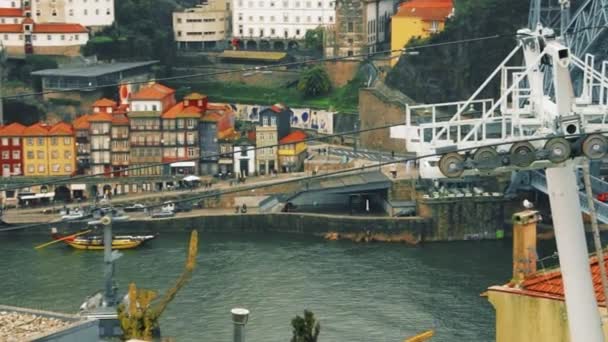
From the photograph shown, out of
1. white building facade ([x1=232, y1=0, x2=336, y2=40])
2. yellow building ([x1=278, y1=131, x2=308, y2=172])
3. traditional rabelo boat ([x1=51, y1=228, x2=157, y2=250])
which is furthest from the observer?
white building facade ([x1=232, y1=0, x2=336, y2=40])

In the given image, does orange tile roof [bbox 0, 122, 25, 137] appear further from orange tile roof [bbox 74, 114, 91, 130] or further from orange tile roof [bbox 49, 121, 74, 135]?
orange tile roof [bbox 74, 114, 91, 130]

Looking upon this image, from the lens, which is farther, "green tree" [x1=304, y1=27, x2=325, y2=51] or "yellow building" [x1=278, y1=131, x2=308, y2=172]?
"green tree" [x1=304, y1=27, x2=325, y2=51]

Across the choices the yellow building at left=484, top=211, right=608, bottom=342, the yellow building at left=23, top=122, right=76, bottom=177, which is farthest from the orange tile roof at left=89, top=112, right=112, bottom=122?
the yellow building at left=484, top=211, right=608, bottom=342

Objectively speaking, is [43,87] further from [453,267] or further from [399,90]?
[453,267]

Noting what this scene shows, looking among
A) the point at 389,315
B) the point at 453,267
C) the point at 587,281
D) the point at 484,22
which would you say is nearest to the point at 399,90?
the point at 484,22

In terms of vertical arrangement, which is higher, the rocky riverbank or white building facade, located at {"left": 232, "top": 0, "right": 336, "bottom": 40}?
white building facade, located at {"left": 232, "top": 0, "right": 336, "bottom": 40}

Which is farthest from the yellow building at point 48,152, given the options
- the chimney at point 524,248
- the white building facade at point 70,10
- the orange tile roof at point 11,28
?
the chimney at point 524,248

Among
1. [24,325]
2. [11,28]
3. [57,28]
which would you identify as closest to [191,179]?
[57,28]
